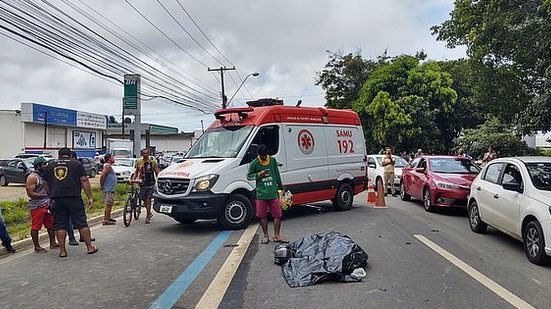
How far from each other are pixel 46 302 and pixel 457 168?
1096cm

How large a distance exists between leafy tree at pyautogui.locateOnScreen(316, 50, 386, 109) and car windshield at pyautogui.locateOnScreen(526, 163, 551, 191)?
1355 inches

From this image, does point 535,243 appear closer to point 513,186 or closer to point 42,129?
point 513,186

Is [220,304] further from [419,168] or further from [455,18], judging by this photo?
[455,18]

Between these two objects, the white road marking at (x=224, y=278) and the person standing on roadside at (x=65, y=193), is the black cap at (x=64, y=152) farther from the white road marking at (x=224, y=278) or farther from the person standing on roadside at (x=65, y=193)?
the white road marking at (x=224, y=278)

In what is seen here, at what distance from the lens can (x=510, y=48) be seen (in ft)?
44.1

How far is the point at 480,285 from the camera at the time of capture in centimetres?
591

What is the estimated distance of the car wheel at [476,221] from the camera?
31.2ft

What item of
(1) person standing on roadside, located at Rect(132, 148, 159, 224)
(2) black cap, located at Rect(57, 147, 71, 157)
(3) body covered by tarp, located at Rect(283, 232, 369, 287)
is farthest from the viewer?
(1) person standing on roadside, located at Rect(132, 148, 159, 224)

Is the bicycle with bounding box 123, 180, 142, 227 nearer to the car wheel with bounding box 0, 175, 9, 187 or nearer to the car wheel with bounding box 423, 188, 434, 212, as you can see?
the car wheel with bounding box 423, 188, 434, 212

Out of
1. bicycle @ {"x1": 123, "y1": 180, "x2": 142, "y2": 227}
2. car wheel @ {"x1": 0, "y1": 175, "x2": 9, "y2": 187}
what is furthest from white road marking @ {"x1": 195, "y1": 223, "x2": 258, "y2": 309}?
car wheel @ {"x1": 0, "y1": 175, "x2": 9, "y2": 187}

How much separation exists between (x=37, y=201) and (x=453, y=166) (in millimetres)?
10268

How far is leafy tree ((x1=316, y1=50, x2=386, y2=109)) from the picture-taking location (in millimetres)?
43156

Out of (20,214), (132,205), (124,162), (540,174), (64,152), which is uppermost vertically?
(64,152)

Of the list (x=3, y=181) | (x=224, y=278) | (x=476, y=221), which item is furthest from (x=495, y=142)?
(x=3, y=181)
